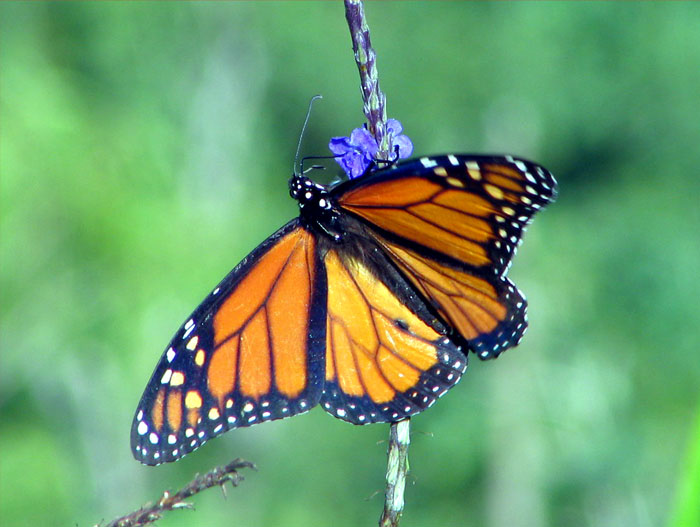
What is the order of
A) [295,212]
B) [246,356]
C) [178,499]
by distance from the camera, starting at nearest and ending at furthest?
[178,499] → [246,356] → [295,212]

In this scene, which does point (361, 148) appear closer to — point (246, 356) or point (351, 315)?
point (351, 315)

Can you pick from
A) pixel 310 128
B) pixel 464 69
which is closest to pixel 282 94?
pixel 310 128

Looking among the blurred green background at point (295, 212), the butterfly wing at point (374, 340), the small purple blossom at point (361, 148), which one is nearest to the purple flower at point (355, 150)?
the small purple blossom at point (361, 148)

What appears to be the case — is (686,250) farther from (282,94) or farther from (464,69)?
(282,94)

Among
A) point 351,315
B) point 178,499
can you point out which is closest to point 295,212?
point 351,315

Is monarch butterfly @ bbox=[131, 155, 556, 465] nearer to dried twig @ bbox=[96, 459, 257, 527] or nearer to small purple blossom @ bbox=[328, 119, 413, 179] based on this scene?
small purple blossom @ bbox=[328, 119, 413, 179]

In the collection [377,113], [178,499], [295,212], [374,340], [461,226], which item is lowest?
[178,499]

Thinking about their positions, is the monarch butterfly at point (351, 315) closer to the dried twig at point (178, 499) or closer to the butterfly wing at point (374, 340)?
the butterfly wing at point (374, 340)
